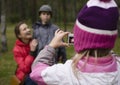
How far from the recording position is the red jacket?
6.23 m

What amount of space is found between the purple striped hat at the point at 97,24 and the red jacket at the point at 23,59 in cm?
381

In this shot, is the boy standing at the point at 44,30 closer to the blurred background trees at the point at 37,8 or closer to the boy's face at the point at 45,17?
the boy's face at the point at 45,17

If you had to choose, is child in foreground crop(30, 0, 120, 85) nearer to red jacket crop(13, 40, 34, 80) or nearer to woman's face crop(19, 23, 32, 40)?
red jacket crop(13, 40, 34, 80)

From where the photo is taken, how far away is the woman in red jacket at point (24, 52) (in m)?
6.23

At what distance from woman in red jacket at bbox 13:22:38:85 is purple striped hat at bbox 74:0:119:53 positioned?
3809 mm

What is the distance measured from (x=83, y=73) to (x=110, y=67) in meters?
0.15

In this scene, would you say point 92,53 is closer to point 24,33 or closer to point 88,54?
point 88,54

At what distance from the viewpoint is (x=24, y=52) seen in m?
6.36

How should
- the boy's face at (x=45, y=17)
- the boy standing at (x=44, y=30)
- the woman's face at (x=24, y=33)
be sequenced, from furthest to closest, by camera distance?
1. the boy's face at (x=45, y=17)
2. the boy standing at (x=44, y=30)
3. the woman's face at (x=24, y=33)

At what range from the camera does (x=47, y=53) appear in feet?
8.44

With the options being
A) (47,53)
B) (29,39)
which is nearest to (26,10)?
(29,39)

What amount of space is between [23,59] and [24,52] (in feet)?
0.31

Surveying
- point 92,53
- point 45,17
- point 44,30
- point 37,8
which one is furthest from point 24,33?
point 37,8

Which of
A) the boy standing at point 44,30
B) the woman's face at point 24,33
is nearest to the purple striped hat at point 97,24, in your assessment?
the woman's face at point 24,33
